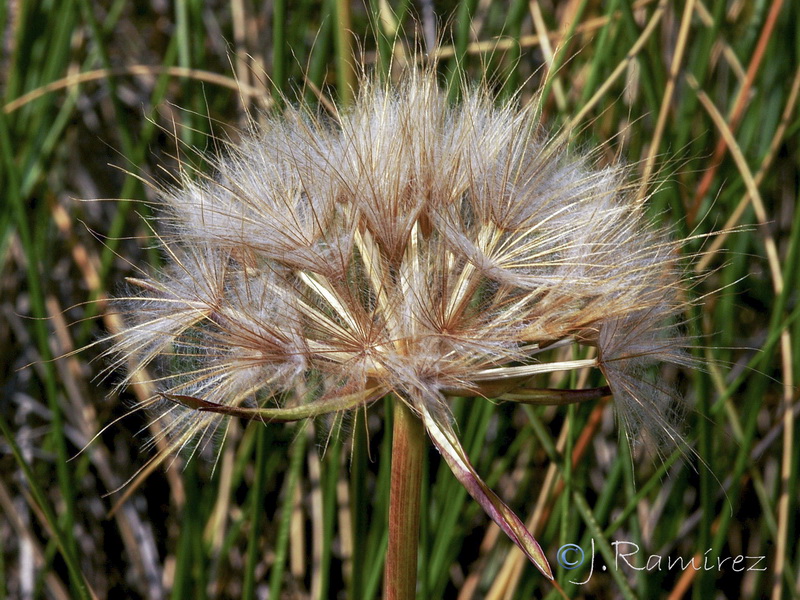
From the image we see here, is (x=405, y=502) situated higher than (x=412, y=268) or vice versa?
A: (x=412, y=268)

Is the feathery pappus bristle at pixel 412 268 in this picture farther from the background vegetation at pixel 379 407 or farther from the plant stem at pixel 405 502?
the background vegetation at pixel 379 407

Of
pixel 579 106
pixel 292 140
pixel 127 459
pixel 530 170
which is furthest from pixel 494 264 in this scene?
pixel 127 459

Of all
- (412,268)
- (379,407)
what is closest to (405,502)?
(412,268)

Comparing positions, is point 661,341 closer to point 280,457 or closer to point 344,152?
point 344,152

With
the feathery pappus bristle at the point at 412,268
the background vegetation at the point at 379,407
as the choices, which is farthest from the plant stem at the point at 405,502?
the background vegetation at the point at 379,407

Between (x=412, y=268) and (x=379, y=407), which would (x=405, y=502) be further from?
A: (x=379, y=407)
